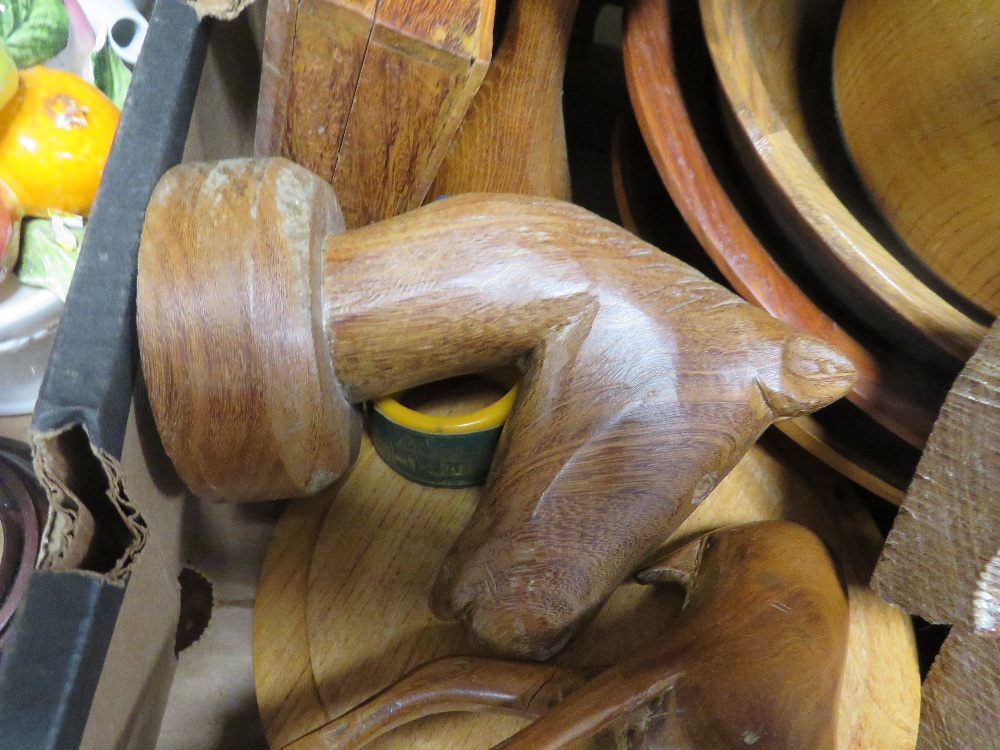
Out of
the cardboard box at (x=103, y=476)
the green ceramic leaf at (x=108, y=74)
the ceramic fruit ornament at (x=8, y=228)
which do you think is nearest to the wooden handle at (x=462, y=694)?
the cardboard box at (x=103, y=476)

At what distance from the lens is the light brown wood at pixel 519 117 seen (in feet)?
1.47

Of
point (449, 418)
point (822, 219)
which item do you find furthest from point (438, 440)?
point (822, 219)

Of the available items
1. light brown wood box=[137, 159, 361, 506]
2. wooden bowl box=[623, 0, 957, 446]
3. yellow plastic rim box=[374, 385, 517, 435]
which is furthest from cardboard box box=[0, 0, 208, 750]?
wooden bowl box=[623, 0, 957, 446]

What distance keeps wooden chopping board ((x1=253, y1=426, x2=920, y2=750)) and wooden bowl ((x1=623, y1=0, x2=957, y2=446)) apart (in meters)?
0.14

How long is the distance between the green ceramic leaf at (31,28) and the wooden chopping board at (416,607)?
0.34 meters

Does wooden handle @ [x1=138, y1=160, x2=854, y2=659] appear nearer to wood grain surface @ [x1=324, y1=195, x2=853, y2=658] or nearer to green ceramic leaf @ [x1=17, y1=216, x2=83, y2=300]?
wood grain surface @ [x1=324, y1=195, x2=853, y2=658]

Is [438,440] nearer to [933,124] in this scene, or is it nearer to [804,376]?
[804,376]

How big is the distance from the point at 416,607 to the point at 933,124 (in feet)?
1.29

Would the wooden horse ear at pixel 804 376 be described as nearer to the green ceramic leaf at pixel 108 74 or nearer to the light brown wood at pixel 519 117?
the light brown wood at pixel 519 117

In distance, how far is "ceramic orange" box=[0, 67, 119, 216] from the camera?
1.47 ft

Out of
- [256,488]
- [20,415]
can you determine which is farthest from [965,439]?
[20,415]

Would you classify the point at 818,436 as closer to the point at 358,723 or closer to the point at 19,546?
the point at 358,723

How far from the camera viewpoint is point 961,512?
1.09ft

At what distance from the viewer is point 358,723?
39cm
